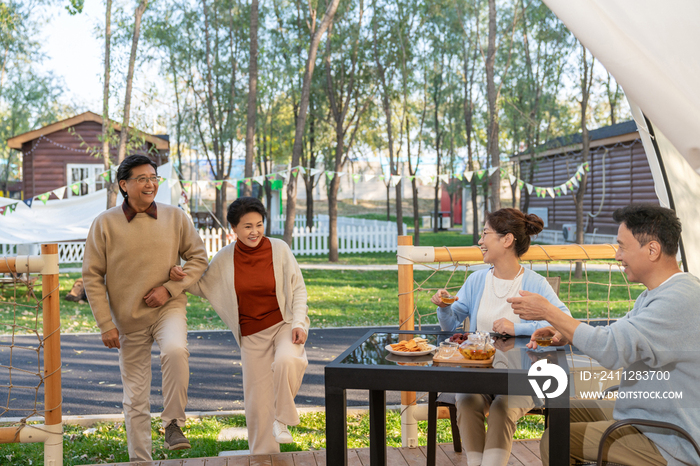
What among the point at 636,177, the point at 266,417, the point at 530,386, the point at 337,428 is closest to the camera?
the point at 530,386

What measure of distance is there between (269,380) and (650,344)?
2247mm

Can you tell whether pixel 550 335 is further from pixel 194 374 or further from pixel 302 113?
pixel 302 113

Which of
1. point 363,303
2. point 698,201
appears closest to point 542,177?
point 363,303

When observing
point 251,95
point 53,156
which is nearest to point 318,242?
point 251,95

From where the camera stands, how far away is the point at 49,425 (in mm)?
3242

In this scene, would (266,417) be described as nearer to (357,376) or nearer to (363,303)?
(357,376)

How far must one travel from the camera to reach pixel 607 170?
2050 cm

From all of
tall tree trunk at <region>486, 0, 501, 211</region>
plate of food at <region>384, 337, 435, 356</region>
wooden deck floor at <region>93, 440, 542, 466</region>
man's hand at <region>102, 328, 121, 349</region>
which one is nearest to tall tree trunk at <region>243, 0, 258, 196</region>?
tall tree trunk at <region>486, 0, 501, 211</region>

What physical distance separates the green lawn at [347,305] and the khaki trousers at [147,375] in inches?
144

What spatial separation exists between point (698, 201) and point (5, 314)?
10166 millimetres

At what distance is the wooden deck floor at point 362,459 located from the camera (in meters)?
3.23

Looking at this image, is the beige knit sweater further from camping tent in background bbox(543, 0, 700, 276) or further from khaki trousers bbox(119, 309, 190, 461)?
camping tent in background bbox(543, 0, 700, 276)

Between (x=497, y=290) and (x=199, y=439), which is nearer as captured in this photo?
(x=497, y=290)

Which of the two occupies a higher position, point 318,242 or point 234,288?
point 234,288
